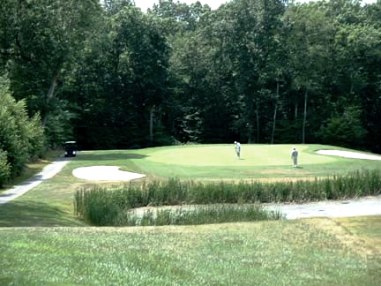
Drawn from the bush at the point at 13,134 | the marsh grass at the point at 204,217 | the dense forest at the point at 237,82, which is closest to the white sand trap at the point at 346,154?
the bush at the point at 13,134

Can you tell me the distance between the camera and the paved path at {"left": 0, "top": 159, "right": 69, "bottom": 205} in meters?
23.5

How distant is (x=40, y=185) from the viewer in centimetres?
2730

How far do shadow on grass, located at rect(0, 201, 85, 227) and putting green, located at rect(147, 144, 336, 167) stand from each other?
1617 cm

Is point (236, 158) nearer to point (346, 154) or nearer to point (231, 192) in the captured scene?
point (346, 154)

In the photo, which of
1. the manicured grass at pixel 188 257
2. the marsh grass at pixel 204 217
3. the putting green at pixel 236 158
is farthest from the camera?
the putting green at pixel 236 158

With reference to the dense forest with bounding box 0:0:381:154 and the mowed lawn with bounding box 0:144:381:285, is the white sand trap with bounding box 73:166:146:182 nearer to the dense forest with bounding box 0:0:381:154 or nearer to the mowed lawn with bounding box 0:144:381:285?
the mowed lawn with bounding box 0:144:381:285

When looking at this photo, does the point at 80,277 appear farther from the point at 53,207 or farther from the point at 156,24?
the point at 156,24

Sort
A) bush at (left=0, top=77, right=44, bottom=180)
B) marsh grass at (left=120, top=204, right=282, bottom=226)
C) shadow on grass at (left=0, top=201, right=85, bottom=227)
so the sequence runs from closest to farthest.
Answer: shadow on grass at (left=0, top=201, right=85, bottom=227) < marsh grass at (left=120, top=204, right=282, bottom=226) < bush at (left=0, top=77, right=44, bottom=180)

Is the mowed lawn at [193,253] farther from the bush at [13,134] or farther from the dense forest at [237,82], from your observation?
the dense forest at [237,82]

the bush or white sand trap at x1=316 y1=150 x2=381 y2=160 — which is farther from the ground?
the bush

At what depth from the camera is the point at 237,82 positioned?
231ft

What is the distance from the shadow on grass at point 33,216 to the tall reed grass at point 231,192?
4.06ft

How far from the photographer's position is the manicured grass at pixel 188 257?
26.8ft

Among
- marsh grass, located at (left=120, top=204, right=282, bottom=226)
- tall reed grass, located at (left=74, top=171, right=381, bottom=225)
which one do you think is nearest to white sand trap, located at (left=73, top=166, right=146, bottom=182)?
Result: tall reed grass, located at (left=74, top=171, right=381, bottom=225)
